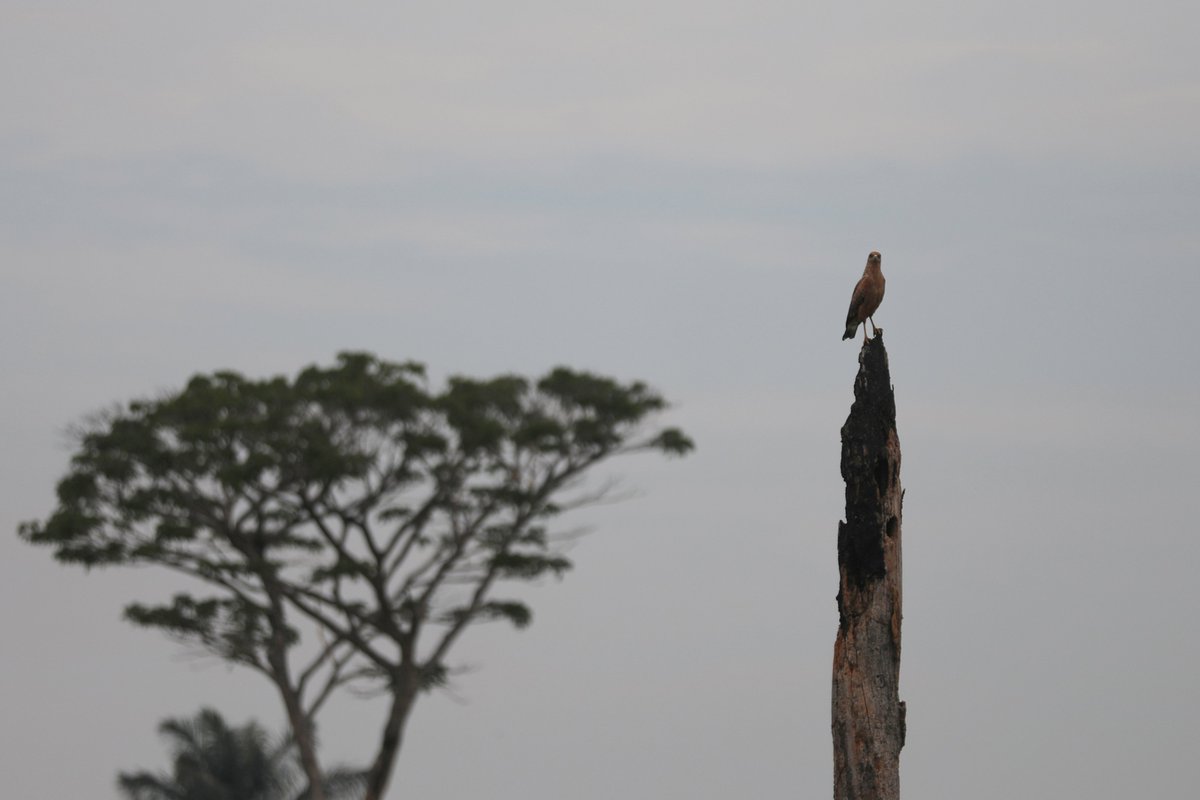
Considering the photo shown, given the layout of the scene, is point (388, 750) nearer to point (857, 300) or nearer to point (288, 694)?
point (288, 694)

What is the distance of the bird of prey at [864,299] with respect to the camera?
1488cm

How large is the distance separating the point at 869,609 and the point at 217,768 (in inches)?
957

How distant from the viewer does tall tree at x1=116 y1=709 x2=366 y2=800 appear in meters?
35.7

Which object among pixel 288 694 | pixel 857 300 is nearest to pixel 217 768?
pixel 288 694

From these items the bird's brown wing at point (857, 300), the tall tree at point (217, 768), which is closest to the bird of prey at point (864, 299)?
the bird's brown wing at point (857, 300)

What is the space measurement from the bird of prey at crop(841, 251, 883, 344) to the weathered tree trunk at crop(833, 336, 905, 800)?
3.25ft

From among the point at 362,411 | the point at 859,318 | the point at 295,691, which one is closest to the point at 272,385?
the point at 362,411

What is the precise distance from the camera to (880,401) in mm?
13953

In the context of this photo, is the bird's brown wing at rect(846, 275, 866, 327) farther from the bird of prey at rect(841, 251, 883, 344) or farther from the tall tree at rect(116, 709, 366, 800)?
the tall tree at rect(116, 709, 366, 800)

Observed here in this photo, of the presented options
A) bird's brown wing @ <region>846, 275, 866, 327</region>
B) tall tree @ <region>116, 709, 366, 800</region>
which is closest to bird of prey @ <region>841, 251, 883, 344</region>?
bird's brown wing @ <region>846, 275, 866, 327</region>

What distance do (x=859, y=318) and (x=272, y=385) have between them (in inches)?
980

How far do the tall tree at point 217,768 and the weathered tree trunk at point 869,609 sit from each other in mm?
23912

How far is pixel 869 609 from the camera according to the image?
13.8m

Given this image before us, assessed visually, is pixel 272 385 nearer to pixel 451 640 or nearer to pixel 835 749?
pixel 451 640
